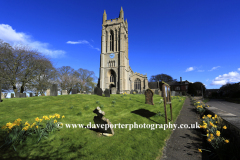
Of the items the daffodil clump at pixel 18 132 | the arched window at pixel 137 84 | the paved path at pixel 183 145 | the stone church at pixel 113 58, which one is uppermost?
the stone church at pixel 113 58

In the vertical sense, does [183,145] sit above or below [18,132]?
below

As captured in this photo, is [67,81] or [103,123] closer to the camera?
[103,123]

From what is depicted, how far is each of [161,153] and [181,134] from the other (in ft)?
6.58

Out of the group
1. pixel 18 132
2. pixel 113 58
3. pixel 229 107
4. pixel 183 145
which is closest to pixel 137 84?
pixel 113 58

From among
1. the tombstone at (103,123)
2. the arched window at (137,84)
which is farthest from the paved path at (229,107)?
the arched window at (137,84)

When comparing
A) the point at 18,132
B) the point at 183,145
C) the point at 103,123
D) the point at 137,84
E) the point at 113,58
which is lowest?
the point at 183,145

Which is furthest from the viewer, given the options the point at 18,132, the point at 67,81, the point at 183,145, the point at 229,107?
→ the point at 67,81

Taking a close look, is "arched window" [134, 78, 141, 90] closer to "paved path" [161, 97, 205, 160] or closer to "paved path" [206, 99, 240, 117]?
"paved path" [206, 99, 240, 117]

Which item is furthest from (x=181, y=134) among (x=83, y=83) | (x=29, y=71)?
(x=83, y=83)

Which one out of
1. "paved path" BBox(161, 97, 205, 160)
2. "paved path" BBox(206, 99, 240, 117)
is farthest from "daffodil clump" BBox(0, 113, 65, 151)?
"paved path" BBox(206, 99, 240, 117)

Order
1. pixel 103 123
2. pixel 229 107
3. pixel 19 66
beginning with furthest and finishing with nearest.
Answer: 1. pixel 19 66
2. pixel 229 107
3. pixel 103 123

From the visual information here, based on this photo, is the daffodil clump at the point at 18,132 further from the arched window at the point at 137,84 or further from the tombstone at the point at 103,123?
the arched window at the point at 137,84

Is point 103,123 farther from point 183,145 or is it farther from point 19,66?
point 19,66

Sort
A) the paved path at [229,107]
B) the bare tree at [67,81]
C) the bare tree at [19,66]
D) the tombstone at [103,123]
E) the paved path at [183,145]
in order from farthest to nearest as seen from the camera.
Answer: the bare tree at [67,81] < the bare tree at [19,66] < the paved path at [229,107] < the tombstone at [103,123] < the paved path at [183,145]
